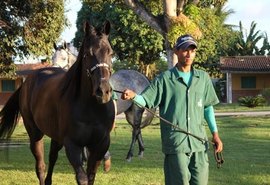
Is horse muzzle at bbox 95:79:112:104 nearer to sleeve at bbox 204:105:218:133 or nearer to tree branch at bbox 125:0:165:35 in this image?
sleeve at bbox 204:105:218:133

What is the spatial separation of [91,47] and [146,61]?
34.6m

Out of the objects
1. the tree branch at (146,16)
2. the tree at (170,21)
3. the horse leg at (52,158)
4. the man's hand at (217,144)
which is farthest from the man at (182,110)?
the tree branch at (146,16)

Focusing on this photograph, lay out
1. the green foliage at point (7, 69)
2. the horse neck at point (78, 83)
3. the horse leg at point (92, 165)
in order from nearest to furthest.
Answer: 1. the horse neck at point (78, 83)
2. the horse leg at point (92, 165)
3. the green foliage at point (7, 69)

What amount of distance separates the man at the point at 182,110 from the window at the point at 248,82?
38.2 meters

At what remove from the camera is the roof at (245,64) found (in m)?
39.8

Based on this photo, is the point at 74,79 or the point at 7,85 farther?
the point at 7,85

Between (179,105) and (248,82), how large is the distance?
3840 centimetres

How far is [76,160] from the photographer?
5121 millimetres

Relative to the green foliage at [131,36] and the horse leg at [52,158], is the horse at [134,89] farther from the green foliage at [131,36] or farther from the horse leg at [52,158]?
the green foliage at [131,36]

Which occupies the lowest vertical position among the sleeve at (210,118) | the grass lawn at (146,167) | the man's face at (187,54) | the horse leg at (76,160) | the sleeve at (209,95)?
the grass lawn at (146,167)

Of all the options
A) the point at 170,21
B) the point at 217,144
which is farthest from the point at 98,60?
the point at 170,21

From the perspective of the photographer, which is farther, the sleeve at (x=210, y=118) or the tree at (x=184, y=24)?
the tree at (x=184, y=24)

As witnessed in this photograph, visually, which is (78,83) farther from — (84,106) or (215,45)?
(215,45)

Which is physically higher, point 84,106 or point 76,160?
point 84,106
